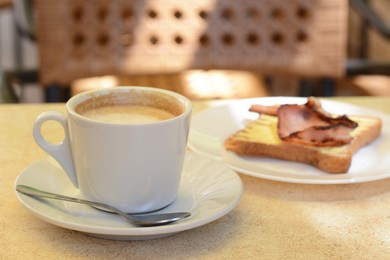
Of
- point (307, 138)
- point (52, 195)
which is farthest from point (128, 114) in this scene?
point (307, 138)

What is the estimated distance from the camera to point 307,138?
0.80m

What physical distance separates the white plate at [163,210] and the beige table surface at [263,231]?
0.8 inches

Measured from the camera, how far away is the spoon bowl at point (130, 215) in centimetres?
58

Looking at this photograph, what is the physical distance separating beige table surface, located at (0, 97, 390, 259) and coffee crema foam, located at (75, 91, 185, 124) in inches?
4.7

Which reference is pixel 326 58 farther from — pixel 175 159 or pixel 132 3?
pixel 175 159

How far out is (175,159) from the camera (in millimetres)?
633

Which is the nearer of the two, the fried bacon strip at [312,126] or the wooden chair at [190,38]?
the fried bacon strip at [312,126]

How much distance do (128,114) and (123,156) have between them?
0.09 m

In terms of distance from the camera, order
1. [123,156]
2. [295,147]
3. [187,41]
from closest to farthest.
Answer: [123,156] < [295,147] < [187,41]

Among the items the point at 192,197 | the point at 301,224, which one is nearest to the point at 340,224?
the point at 301,224

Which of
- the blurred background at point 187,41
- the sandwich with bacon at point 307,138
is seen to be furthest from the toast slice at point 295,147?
the blurred background at point 187,41

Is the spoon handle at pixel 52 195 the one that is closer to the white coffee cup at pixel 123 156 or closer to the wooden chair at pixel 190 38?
the white coffee cup at pixel 123 156

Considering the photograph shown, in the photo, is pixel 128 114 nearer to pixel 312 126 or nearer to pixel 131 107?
pixel 131 107

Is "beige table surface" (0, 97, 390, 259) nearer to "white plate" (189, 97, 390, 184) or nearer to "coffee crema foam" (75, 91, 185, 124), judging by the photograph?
"white plate" (189, 97, 390, 184)
